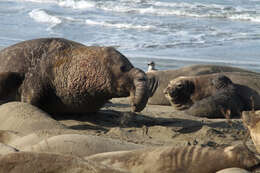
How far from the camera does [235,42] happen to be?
15.0 m

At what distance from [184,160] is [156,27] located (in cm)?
1523

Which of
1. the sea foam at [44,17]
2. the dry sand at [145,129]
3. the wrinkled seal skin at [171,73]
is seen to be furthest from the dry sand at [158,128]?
the sea foam at [44,17]

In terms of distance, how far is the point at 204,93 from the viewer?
347 inches

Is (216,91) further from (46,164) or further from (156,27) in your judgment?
(156,27)

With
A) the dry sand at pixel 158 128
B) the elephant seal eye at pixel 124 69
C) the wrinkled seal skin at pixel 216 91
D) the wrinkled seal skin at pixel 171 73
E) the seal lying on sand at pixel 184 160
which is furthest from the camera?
the wrinkled seal skin at pixel 171 73

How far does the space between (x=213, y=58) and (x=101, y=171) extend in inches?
407

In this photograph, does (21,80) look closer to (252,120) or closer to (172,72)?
(252,120)

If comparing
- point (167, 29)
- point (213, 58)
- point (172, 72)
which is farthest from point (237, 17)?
point (172, 72)

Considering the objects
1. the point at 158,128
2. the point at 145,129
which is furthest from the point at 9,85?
the point at 158,128

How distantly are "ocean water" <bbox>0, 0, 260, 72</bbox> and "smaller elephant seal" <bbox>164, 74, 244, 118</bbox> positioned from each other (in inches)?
99.0

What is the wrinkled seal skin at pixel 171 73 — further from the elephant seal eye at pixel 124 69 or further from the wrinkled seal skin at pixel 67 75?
the elephant seal eye at pixel 124 69

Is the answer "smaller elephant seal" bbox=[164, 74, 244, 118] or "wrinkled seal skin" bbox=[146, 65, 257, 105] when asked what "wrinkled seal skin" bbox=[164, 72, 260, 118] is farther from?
"wrinkled seal skin" bbox=[146, 65, 257, 105]

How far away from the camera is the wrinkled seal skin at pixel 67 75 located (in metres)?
6.19

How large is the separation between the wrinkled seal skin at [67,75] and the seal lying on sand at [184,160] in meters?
2.76
